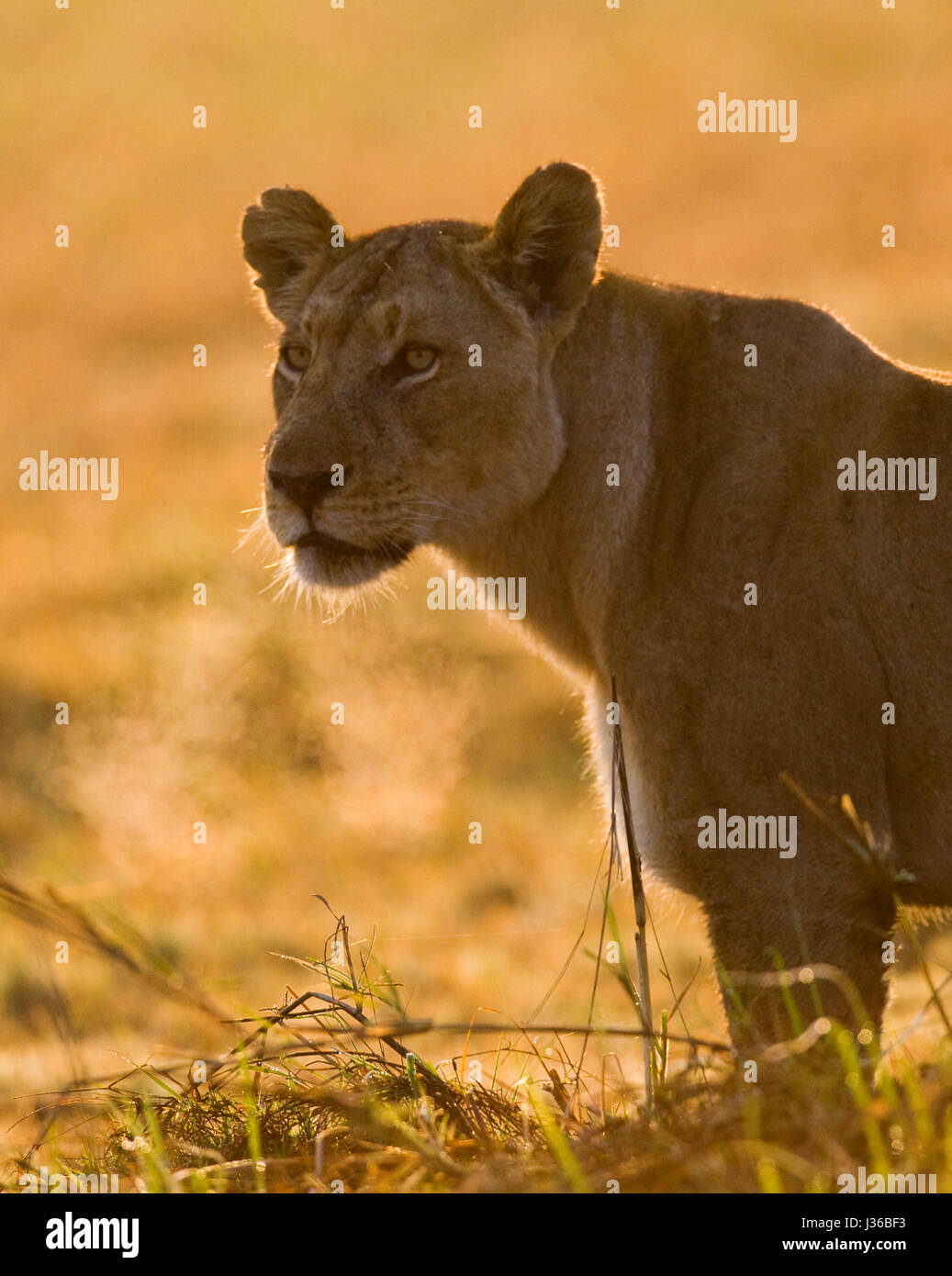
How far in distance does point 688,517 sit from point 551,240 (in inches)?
53.7

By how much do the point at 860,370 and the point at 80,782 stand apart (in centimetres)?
1241

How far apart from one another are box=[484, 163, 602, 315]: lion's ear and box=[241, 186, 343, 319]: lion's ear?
92cm

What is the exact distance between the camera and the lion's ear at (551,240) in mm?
6258

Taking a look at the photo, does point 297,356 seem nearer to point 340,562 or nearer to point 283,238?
point 283,238

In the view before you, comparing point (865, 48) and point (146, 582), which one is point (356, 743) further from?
point (865, 48)

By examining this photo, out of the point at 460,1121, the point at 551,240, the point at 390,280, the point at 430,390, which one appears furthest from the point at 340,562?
the point at 460,1121

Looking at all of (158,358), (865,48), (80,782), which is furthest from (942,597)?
(865,48)

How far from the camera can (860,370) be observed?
5.95m

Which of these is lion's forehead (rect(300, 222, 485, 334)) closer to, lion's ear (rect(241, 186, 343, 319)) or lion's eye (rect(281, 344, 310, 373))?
lion's eye (rect(281, 344, 310, 373))

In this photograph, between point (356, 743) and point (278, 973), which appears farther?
point (356, 743)

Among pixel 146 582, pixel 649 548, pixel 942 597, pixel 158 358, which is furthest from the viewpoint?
pixel 158 358

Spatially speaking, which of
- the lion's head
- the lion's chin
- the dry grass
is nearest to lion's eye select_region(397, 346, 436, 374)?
the lion's head

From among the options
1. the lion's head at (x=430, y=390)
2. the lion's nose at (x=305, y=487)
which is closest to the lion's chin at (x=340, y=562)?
the lion's head at (x=430, y=390)

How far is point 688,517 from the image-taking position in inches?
230
